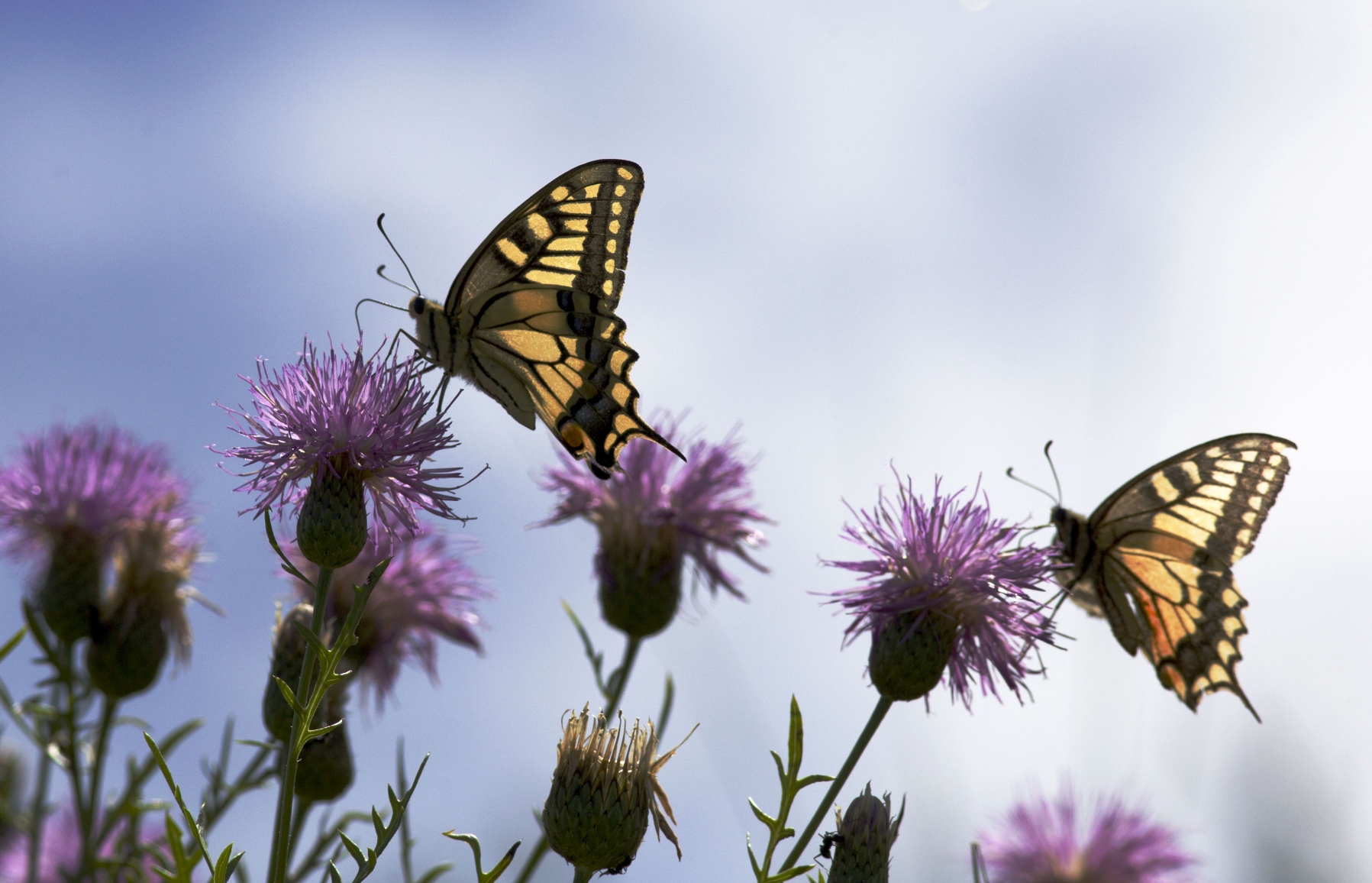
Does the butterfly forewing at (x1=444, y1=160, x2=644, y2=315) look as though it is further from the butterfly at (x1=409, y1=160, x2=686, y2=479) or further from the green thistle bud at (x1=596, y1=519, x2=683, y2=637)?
the green thistle bud at (x1=596, y1=519, x2=683, y2=637)

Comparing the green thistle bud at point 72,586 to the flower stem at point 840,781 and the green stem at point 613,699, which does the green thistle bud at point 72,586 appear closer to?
the green stem at point 613,699

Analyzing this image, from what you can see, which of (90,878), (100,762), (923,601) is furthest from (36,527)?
(923,601)

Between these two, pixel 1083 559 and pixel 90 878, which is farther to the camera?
pixel 1083 559

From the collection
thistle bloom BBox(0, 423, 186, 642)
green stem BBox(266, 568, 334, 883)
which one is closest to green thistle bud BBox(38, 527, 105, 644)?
thistle bloom BBox(0, 423, 186, 642)

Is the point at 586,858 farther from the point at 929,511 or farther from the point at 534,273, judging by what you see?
the point at 534,273

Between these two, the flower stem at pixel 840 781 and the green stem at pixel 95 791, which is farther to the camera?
the green stem at pixel 95 791

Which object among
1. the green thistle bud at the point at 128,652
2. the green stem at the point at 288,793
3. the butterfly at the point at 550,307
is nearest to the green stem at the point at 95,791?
the green thistle bud at the point at 128,652

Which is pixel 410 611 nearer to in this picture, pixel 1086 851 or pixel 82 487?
pixel 82 487
